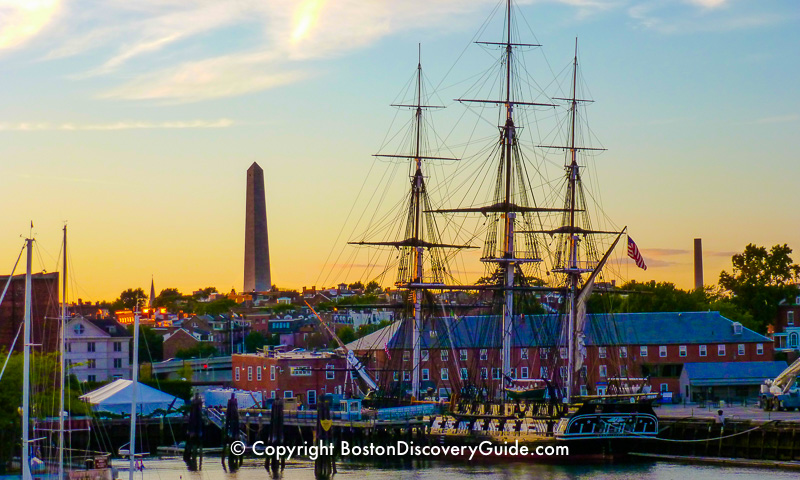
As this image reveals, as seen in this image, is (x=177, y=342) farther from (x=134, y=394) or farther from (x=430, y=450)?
(x=134, y=394)

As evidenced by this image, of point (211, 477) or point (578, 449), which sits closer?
point (211, 477)

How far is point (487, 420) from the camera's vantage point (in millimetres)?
75062

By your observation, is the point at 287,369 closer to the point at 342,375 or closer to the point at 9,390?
the point at 342,375

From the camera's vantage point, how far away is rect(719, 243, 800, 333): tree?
436 feet

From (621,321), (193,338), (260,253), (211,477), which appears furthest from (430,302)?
(260,253)

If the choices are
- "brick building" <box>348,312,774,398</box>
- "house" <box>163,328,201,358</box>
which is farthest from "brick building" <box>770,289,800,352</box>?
"house" <box>163,328,201,358</box>

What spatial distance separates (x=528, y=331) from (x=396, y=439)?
29940 mm

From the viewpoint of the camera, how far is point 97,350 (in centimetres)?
11731

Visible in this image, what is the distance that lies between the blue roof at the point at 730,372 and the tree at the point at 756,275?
Answer: 31811mm

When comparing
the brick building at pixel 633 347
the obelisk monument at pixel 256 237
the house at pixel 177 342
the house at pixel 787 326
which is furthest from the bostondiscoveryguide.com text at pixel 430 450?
the obelisk monument at pixel 256 237

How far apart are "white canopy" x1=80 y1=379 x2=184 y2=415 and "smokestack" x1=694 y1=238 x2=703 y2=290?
A: 92.5 meters

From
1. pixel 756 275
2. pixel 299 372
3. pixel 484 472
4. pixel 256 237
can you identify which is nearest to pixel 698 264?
pixel 756 275

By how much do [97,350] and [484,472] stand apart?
6039cm

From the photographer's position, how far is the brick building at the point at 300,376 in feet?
332
